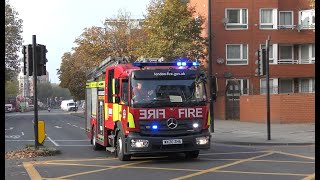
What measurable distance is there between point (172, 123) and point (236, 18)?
27.8 meters

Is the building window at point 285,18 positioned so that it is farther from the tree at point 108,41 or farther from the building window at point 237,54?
the tree at point 108,41

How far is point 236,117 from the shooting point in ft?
115

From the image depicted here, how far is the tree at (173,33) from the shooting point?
33375mm

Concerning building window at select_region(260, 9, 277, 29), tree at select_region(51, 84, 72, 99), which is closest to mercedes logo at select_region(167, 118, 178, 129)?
building window at select_region(260, 9, 277, 29)

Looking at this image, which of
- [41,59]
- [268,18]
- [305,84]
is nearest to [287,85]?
[305,84]

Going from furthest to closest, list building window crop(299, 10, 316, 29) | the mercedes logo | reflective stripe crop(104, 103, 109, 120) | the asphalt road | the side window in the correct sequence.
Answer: building window crop(299, 10, 316, 29), reflective stripe crop(104, 103, 109, 120), the side window, the mercedes logo, the asphalt road

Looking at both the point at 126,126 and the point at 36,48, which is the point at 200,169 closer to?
the point at 126,126

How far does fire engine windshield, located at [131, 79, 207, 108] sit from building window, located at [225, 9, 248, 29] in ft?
86.3

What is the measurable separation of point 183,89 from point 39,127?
22.3ft

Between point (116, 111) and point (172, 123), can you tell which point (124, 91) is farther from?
point (172, 123)

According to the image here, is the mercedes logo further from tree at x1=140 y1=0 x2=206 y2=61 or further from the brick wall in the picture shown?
tree at x1=140 y1=0 x2=206 y2=61

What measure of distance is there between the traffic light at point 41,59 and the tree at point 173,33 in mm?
16716

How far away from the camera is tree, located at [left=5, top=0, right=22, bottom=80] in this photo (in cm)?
5434

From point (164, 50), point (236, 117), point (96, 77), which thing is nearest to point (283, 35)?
point (236, 117)
